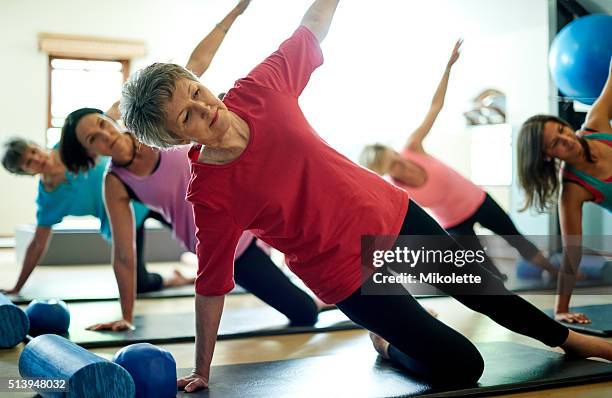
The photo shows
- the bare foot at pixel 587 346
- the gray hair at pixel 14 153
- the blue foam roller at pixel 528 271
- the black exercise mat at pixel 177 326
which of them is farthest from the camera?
the blue foam roller at pixel 528 271

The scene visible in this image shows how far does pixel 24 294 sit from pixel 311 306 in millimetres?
1840

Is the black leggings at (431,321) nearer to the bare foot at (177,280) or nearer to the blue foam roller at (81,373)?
the blue foam roller at (81,373)

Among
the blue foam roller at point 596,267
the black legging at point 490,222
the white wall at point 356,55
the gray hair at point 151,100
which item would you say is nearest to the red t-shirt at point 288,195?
the gray hair at point 151,100

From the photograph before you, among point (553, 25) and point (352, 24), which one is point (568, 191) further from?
point (352, 24)

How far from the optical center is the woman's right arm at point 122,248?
2.86 m

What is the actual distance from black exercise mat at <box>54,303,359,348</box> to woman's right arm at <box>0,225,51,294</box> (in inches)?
14.7

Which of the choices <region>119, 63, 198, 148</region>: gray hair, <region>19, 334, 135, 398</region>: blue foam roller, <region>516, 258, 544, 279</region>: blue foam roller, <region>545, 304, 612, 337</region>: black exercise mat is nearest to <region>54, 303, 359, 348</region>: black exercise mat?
<region>19, 334, 135, 398</region>: blue foam roller

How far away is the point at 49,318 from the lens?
9.23 feet

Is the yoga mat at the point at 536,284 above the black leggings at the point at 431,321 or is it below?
below

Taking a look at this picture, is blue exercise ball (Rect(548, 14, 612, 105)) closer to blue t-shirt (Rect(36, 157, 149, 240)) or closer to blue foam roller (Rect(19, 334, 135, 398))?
blue t-shirt (Rect(36, 157, 149, 240))

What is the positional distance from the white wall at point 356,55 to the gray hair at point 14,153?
11.2 ft

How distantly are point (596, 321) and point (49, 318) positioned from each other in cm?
230

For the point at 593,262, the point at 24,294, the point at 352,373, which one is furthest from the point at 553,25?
the point at 24,294

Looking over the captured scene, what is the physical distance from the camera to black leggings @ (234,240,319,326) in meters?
3.10
